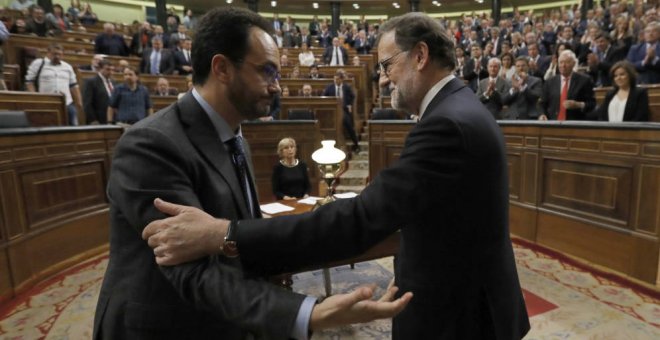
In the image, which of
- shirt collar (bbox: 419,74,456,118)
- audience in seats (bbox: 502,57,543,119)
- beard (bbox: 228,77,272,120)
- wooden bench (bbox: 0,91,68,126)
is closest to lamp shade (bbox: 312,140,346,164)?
shirt collar (bbox: 419,74,456,118)

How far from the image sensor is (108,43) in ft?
28.2

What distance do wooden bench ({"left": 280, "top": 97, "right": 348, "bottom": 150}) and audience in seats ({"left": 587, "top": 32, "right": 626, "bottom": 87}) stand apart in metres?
4.13

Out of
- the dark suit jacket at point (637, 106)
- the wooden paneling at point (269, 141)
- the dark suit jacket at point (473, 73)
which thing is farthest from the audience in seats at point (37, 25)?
the dark suit jacket at point (637, 106)

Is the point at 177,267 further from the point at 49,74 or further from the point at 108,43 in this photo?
the point at 108,43

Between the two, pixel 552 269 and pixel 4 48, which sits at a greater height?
pixel 4 48

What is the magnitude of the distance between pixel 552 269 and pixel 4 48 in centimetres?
888

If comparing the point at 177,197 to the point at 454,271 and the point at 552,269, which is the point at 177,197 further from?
the point at 552,269

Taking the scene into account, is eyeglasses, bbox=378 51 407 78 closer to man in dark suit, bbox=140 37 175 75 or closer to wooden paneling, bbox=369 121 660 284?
wooden paneling, bbox=369 121 660 284

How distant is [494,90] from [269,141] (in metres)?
3.22

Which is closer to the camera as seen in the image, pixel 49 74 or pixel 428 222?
pixel 428 222

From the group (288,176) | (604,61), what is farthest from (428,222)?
(604,61)

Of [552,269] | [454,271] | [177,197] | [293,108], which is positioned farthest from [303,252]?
[293,108]

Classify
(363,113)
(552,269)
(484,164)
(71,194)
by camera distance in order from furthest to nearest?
1. (363,113)
2. (71,194)
3. (552,269)
4. (484,164)

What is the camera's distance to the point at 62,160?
144 inches
